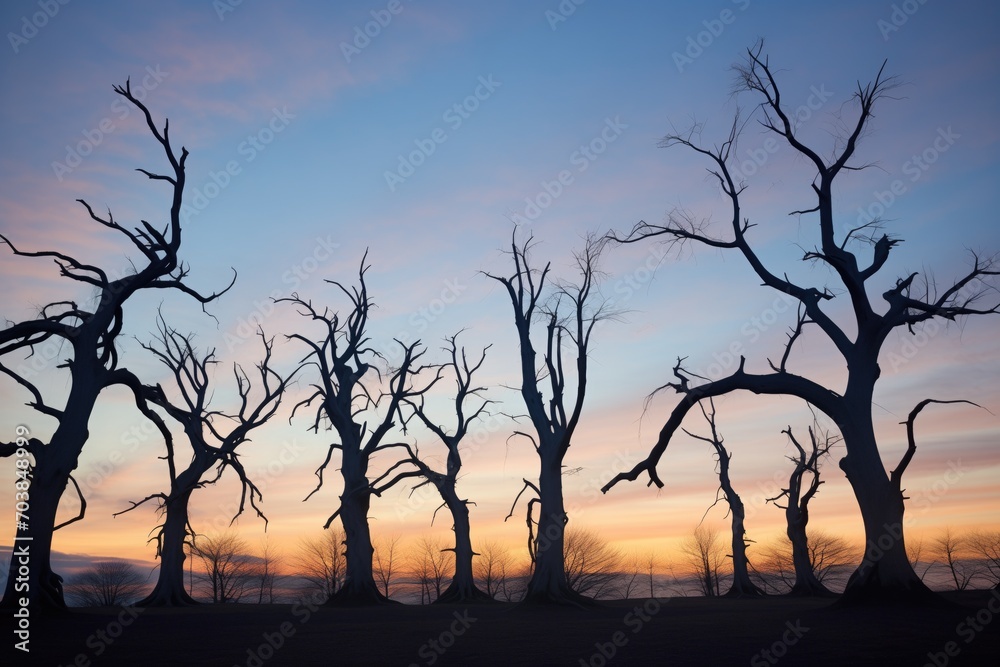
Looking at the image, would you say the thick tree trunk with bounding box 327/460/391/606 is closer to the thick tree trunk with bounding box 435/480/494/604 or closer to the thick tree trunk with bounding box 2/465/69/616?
the thick tree trunk with bounding box 435/480/494/604

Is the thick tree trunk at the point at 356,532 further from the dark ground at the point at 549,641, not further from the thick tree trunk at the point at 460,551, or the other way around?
the dark ground at the point at 549,641

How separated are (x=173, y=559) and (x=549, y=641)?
86.8ft

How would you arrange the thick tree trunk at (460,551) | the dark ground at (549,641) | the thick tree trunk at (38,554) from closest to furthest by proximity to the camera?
1. the dark ground at (549,641)
2. the thick tree trunk at (38,554)
3. the thick tree trunk at (460,551)

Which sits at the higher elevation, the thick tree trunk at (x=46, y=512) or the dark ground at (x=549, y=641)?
the thick tree trunk at (x=46, y=512)

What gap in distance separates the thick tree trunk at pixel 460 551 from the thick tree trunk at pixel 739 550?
14670mm

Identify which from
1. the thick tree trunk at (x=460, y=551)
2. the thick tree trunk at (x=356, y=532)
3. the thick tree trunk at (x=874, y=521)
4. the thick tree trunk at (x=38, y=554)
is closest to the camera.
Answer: the thick tree trunk at (x=874, y=521)

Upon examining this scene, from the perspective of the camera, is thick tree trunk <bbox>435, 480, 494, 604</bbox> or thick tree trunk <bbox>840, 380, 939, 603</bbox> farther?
thick tree trunk <bbox>435, 480, 494, 604</bbox>

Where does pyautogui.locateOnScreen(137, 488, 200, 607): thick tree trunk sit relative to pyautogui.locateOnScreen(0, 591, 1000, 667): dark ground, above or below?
above

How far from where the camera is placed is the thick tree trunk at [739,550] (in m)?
41.7

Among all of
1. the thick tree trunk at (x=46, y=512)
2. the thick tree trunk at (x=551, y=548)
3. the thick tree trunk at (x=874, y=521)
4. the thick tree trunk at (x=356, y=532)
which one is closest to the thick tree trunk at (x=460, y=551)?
the thick tree trunk at (x=356, y=532)

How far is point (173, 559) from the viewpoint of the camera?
35.2 metres

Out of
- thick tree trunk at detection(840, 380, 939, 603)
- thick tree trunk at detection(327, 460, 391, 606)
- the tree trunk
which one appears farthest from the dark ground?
the tree trunk

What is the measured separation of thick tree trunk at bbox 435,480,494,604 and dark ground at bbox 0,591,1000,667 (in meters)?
17.3

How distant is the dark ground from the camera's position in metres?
11.8
